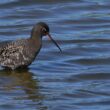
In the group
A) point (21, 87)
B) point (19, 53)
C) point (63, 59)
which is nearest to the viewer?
point (21, 87)

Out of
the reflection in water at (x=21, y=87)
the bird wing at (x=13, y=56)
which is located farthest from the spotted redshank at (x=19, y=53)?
the reflection in water at (x=21, y=87)

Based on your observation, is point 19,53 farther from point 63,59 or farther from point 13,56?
point 63,59

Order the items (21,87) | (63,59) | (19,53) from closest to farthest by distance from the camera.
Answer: (21,87) < (19,53) < (63,59)

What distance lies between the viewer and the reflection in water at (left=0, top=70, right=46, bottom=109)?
13531 mm

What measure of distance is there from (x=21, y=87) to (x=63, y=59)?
211cm

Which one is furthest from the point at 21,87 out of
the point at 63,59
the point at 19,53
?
the point at 63,59

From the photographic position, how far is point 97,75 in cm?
1516

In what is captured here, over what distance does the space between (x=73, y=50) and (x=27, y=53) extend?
5.81 ft

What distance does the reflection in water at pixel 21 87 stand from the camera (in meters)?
13.5

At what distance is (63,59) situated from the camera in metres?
16.4

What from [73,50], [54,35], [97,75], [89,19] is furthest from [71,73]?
[89,19]

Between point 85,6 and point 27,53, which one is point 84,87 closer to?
point 27,53

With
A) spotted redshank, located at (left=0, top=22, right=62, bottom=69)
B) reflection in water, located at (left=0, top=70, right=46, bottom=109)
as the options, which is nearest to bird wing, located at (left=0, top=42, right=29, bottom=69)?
spotted redshank, located at (left=0, top=22, right=62, bottom=69)

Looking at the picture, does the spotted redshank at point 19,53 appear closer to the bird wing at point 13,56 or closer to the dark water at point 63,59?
the bird wing at point 13,56
